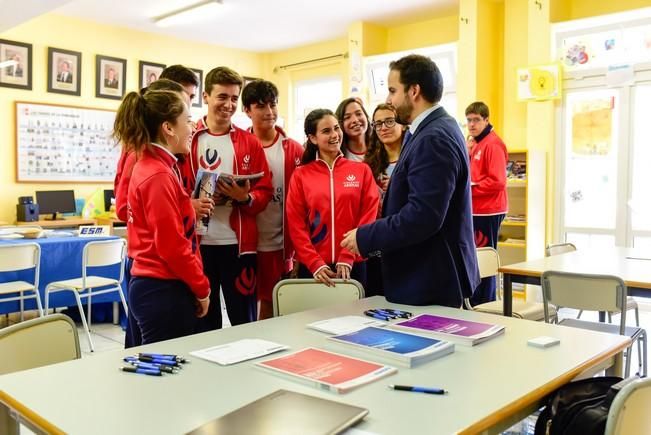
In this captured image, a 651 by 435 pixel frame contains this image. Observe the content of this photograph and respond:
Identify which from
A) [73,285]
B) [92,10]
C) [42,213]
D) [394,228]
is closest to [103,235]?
[73,285]

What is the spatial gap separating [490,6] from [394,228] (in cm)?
544

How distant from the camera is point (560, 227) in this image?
623 centimetres

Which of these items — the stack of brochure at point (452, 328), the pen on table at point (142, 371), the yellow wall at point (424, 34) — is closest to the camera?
the pen on table at point (142, 371)

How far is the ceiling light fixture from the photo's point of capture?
663 cm

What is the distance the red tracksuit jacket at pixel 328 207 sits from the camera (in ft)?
8.53

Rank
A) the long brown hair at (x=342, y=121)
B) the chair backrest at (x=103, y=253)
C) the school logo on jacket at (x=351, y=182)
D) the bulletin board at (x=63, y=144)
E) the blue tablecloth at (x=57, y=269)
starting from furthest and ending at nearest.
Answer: the bulletin board at (x=63, y=144)
the blue tablecloth at (x=57, y=269)
the chair backrest at (x=103, y=253)
the long brown hair at (x=342, y=121)
the school logo on jacket at (x=351, y=182)

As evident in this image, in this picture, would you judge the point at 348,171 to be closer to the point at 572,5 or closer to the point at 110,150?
the point at 572,5

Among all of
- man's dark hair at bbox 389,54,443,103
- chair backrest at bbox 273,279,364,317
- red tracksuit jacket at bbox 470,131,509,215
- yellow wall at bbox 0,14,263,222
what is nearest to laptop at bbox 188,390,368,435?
chair backrest at bbox 273,279,364,317

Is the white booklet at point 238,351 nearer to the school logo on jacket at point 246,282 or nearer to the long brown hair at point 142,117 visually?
the long brown hair at point 142,117

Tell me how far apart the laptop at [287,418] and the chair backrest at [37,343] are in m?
0.83

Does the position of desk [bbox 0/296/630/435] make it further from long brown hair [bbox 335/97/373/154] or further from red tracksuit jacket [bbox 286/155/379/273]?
long brown hair [bbox 335/97/373/154]

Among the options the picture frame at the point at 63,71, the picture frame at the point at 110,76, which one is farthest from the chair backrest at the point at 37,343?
the picture frame at the point at 110,76

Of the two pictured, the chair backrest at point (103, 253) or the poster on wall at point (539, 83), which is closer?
the chair backrest at point (103, 253)

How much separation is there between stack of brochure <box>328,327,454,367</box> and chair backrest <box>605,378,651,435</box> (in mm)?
409
